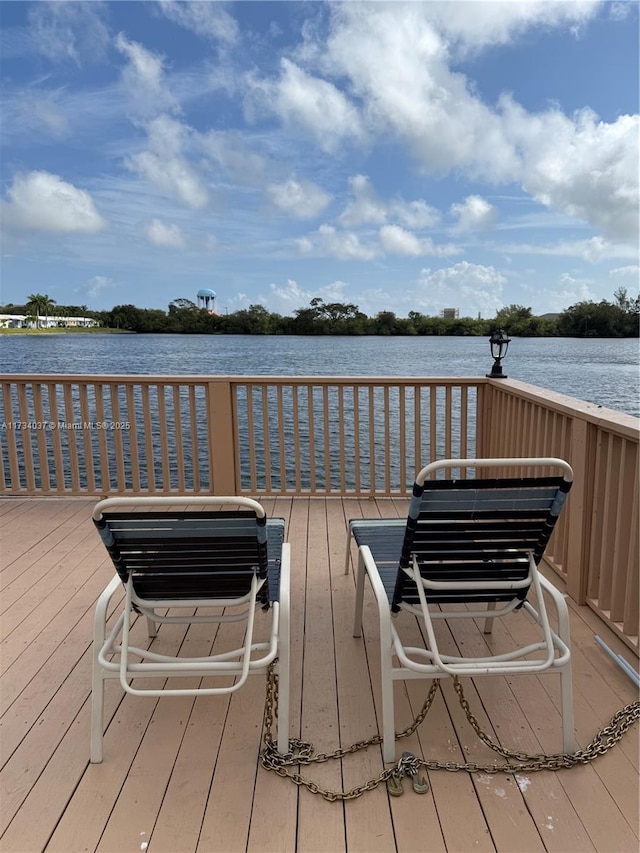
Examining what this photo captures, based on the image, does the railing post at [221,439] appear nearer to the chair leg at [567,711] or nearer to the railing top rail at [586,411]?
the railing top rail at [586,411]

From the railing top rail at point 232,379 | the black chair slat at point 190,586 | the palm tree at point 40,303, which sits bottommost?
the black chair slat at point 190,586

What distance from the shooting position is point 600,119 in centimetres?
2842

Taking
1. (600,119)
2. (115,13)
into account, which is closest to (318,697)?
(115,13)

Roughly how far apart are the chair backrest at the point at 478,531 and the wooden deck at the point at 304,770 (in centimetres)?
46

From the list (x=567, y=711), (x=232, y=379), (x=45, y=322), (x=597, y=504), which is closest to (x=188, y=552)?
(x=567, y=711)

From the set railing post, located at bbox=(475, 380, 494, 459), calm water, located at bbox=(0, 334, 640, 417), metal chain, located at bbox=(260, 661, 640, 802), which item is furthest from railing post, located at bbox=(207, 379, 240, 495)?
calm water, located at bbox=(0, 334, 640, 417)

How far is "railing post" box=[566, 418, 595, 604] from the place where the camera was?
2.70 m

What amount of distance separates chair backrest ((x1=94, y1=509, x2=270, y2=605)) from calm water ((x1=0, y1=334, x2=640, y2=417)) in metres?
17.0

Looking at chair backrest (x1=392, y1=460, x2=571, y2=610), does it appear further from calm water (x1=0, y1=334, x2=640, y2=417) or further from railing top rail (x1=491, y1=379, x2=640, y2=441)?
calm water (x1=0, y1=334, x2=640, y2=417)

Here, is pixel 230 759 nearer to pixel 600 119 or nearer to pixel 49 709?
pixel 49 709

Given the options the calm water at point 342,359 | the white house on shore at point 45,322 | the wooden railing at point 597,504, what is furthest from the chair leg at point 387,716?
the white house on shore at point 45,322

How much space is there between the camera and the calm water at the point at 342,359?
24.8m

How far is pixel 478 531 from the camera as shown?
1784 millimetres

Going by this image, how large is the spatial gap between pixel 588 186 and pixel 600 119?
1519 cm
